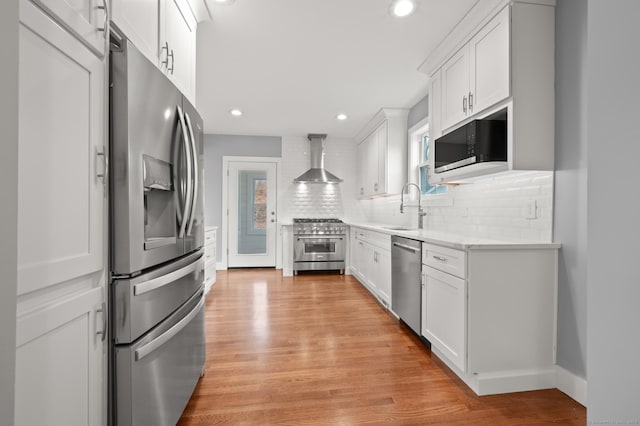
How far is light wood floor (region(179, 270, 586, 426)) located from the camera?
165cm

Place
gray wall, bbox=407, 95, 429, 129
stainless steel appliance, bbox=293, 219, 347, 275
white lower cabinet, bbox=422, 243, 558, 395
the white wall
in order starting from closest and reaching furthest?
white lower cabinet, bbox=422, 243, 558, 395, gray wall, bbox=407, 95, 429, 129, stainless steel appliance, bbox=293, 219, 347, 275, the white wall

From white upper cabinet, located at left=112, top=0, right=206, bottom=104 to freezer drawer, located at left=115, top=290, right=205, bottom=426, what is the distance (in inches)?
49.3

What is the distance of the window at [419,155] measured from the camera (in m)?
4.10

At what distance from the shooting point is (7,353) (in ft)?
1.82

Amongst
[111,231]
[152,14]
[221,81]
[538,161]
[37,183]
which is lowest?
[111,231]

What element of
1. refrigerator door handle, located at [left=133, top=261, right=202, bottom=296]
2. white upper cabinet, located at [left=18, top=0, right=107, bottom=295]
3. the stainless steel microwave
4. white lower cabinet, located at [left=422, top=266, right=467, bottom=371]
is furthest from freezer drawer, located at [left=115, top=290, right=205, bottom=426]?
the stainless steel microwave

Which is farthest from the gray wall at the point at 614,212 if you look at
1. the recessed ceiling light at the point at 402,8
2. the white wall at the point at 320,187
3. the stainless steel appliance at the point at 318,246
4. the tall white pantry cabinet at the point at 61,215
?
the white wall at the point at 320,187

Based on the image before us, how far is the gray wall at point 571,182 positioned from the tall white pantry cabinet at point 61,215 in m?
2.42

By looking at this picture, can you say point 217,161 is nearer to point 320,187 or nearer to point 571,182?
point 320,187

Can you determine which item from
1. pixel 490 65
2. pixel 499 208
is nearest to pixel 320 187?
pixel 499 208

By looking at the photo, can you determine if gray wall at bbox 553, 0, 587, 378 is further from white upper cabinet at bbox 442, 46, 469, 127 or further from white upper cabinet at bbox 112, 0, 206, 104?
white upper cabinet at bbox 112, 0, 206, 104

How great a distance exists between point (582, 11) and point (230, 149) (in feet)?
17.1

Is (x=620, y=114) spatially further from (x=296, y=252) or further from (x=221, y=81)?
(x=296, y=252)

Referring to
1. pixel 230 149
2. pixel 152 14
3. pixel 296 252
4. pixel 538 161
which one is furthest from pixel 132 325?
pixel 230 149
